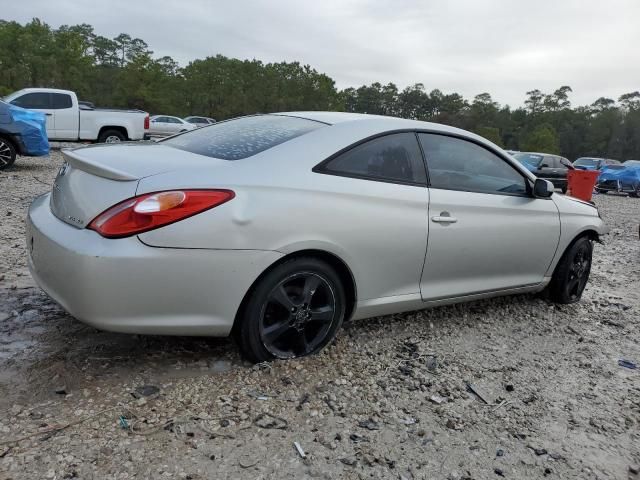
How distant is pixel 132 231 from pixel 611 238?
8717mm

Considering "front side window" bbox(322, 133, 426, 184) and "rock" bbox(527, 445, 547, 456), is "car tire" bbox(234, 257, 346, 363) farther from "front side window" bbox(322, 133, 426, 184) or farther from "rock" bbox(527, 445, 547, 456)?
"rock" bbox(527, 445, 547, 456)

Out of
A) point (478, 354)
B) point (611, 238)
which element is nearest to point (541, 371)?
point (478, 354)

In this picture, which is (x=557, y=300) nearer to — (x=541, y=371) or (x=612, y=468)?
(x=541, y=371)

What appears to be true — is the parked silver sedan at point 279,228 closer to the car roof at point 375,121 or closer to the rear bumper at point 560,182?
the car roof at point 375,121

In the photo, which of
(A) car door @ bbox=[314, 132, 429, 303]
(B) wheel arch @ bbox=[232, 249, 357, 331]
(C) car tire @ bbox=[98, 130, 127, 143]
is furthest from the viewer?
(C) car tire @ bbox=[98, 130, 127, 143]

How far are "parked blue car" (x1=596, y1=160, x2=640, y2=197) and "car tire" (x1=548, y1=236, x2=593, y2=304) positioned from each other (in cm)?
1872

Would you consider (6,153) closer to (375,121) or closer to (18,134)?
(18,134)

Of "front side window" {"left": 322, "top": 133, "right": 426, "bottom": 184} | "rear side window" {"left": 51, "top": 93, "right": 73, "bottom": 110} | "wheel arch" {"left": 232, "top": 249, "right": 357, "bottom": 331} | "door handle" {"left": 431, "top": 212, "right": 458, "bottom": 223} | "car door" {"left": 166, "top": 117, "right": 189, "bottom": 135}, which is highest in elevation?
"front side window" {"left": 322, "top": 133, "right": 426, "bottom": 184}

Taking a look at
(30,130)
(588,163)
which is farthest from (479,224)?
(588,163)

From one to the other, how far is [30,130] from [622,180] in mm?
20261

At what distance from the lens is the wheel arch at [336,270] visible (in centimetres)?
279

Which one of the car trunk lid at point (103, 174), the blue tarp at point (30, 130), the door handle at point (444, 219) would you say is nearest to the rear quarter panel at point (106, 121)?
the blue tarp at point (30, 130)

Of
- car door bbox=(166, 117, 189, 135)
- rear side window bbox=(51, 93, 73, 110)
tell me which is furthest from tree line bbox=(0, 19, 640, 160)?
rear side window bbox=(51, 93, 73, 110)

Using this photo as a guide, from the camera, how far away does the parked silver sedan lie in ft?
8.24
